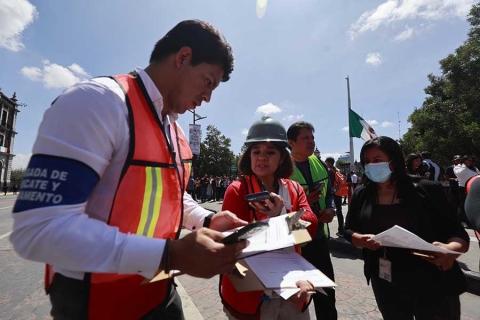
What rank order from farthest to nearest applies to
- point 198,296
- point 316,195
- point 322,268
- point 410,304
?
1. point 198,296
2. point 316,195
3. point 322,268
4. point 410,304

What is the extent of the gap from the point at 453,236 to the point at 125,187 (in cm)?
226

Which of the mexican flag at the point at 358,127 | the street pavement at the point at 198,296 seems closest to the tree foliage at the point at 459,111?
the mexican flag at the point at 358,127

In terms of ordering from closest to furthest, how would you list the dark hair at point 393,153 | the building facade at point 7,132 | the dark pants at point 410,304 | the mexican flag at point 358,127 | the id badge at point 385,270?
the dark pants at point 410,304
the id badge at point 385,270
the dark hair at point 393,153
the mexican flag at point 358,127
the building facade at point 7,132

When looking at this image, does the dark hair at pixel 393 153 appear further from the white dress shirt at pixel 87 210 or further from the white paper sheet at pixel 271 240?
the white dress shirt at pixel 87 210

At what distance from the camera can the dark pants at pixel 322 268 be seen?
258 centimetres

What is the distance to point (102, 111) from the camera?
95 cm

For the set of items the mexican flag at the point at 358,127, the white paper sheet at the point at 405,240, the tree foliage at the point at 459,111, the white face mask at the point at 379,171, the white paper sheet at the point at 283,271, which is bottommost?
the white paper sheet at the point at 283,271

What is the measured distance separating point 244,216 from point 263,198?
0.30 meters

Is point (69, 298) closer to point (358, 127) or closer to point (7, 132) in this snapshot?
point (358, 127)

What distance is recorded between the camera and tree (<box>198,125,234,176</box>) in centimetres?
4484

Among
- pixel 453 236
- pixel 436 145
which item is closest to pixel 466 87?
pixel 436 145

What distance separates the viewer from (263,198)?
1.77m

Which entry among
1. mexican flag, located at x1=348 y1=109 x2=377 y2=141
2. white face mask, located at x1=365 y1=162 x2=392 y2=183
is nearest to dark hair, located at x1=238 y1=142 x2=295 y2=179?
white face mask, located at x1=365 y1=162 x2=392 y2=183

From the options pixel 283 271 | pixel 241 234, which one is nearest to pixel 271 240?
pixel 241 234
